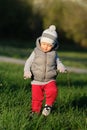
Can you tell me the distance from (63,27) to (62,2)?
405cm

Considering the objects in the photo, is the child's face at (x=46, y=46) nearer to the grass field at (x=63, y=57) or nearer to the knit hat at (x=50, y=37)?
the knit hat at (x=50, y=37)

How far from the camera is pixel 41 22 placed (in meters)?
66.9

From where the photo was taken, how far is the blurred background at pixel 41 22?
64.4 meters

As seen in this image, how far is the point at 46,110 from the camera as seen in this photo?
6.57 m

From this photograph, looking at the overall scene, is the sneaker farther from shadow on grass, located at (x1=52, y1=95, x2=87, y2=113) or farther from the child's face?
the child's face

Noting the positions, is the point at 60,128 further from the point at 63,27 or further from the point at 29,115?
the point at 63,27

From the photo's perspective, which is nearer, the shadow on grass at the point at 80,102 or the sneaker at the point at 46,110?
the sneaker at the point at 46,110

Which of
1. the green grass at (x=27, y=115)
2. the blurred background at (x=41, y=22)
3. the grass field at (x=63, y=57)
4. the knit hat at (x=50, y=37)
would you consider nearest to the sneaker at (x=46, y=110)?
the green grass at (x=27, y=115)

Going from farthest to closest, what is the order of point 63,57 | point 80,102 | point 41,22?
point 41,22
point 63,57
point 80,102

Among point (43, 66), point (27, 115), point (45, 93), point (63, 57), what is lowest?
point (27, 115)

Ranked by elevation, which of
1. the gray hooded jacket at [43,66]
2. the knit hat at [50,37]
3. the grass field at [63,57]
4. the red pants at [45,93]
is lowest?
the red pants at [45,93]

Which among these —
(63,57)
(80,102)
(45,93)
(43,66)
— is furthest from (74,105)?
(63,57)

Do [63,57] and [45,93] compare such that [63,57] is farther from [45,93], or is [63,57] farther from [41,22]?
[45,93]

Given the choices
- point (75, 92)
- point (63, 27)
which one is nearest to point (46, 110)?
point (75, 92)
